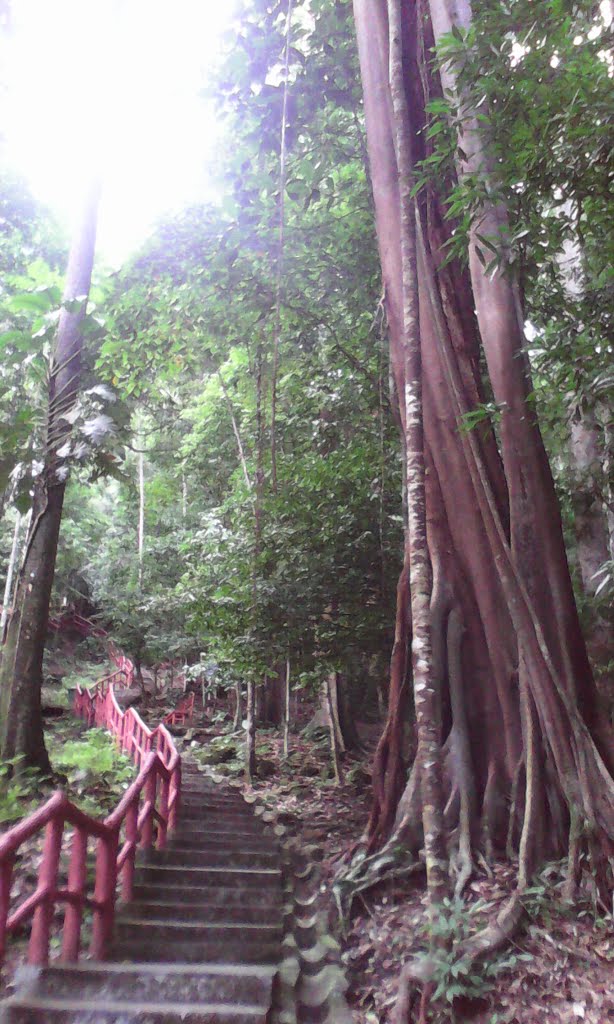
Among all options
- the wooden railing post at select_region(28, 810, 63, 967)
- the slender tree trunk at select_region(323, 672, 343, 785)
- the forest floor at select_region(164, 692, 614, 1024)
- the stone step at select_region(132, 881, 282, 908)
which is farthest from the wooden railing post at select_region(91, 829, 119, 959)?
the slender tree trunk at select_region(323, 672, 343, 785)

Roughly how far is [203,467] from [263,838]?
10638mm

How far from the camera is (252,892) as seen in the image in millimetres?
5039

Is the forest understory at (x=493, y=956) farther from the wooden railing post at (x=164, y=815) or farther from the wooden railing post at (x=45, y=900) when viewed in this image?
the wooden railing post at (x=45, y=900)

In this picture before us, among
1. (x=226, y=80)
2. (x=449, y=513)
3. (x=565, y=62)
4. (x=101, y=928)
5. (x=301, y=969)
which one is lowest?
(x=301, y=969)

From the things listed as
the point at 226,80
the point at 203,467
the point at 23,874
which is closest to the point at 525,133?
the point at 226,80

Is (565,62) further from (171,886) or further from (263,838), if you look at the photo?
(263,838)

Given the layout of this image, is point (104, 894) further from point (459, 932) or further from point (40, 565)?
point (40, 565)

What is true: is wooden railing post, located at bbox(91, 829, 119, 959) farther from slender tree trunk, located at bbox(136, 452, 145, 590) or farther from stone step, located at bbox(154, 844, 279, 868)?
slender tree trunk, located at bbox(136, 452, 145, 590)

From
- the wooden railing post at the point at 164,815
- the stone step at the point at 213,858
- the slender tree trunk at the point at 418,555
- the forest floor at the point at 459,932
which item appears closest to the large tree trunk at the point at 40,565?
the forest floor at the point at 459,932

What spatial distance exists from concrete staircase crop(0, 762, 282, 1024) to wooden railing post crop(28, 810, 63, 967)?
0.08 m

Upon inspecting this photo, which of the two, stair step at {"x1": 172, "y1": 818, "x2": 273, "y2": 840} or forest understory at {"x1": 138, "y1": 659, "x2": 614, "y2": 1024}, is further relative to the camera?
stair step at {"x1": 172, "y1": 818, "x2": 273, "y2": 840}

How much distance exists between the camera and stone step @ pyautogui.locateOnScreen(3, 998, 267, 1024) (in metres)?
3.28

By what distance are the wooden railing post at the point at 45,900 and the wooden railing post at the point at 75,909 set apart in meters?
0.18

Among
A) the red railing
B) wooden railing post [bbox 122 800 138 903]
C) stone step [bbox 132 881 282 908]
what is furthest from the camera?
stone step [bbox 132 881 282 908]
